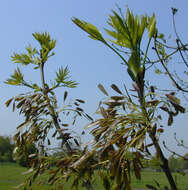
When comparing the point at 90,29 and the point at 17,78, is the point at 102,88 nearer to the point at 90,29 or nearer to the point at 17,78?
the point at 90,29

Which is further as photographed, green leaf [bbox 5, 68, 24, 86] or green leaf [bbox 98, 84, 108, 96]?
green leaf [bbox 5, 68, 24, 86]

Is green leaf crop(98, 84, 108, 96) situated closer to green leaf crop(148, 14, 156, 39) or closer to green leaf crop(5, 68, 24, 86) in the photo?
green leaf crop(148, 14, 156, 39)

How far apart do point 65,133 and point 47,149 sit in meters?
0.31

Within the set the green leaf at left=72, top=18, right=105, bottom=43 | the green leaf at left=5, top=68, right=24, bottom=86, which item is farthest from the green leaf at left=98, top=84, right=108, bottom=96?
the green leaf at left=5, top=68, right=24, bottom=86

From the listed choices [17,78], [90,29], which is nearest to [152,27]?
[90,29]

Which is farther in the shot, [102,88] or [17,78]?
[17,78]

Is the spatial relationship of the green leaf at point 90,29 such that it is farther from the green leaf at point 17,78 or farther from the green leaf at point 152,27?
the green leaf at point 17,78

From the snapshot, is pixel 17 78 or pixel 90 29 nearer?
pixel 90 29

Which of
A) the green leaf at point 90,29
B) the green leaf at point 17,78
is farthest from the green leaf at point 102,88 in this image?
the green leaf at point 17,78

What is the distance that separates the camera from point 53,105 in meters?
1.81

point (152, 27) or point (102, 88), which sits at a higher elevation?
point (152, 27)

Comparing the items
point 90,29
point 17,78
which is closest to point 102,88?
point 90,29

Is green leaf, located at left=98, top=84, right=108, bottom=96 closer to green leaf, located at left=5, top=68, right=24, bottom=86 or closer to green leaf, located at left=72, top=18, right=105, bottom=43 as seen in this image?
green leaf, located at left=72, top=18, right=105, bottom=43

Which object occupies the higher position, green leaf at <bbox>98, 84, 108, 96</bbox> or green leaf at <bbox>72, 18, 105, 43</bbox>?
green leaf at <bbox>72, 18, 105, 43</bbox>
